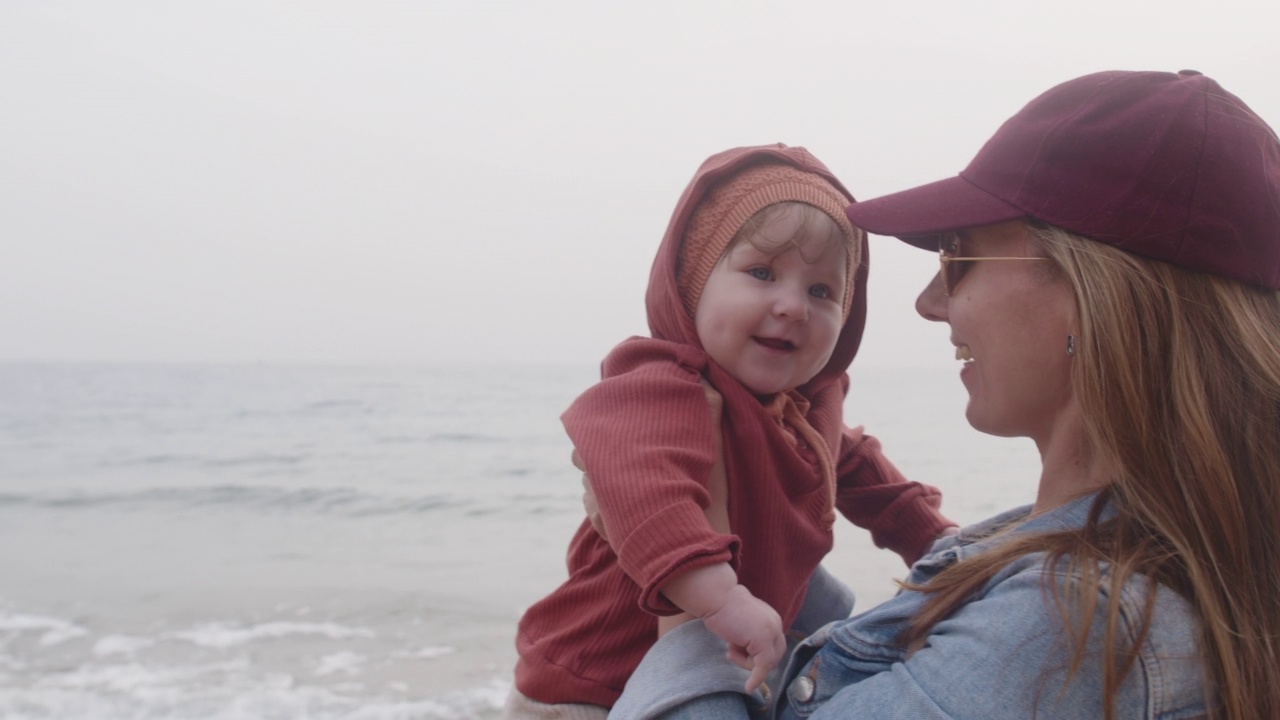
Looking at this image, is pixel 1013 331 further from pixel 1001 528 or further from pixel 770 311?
pixel 770 311

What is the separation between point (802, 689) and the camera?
158 centimetres

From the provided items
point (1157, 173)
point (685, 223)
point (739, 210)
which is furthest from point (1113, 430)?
point (685, 223)

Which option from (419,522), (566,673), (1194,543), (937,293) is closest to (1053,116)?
(937,293)

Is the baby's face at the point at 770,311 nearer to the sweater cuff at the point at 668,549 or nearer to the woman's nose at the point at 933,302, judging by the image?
the woman's nose at the point at 933,302

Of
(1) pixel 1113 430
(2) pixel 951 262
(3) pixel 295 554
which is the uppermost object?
(2) pixel 951 262

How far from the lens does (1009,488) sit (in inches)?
448

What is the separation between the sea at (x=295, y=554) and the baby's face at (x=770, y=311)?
370 centimetres

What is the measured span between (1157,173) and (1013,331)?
11.3 inches

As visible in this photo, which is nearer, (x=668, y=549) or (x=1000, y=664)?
(x=1000, y=664)

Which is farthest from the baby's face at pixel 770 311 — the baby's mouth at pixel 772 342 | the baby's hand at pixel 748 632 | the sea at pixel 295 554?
the sea at pixel 295 554

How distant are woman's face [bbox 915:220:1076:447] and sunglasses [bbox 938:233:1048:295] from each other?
1 centimetres

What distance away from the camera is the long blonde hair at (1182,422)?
138cm

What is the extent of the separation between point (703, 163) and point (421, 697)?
4038 millimetres

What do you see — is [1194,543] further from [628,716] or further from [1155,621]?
[628,716]
